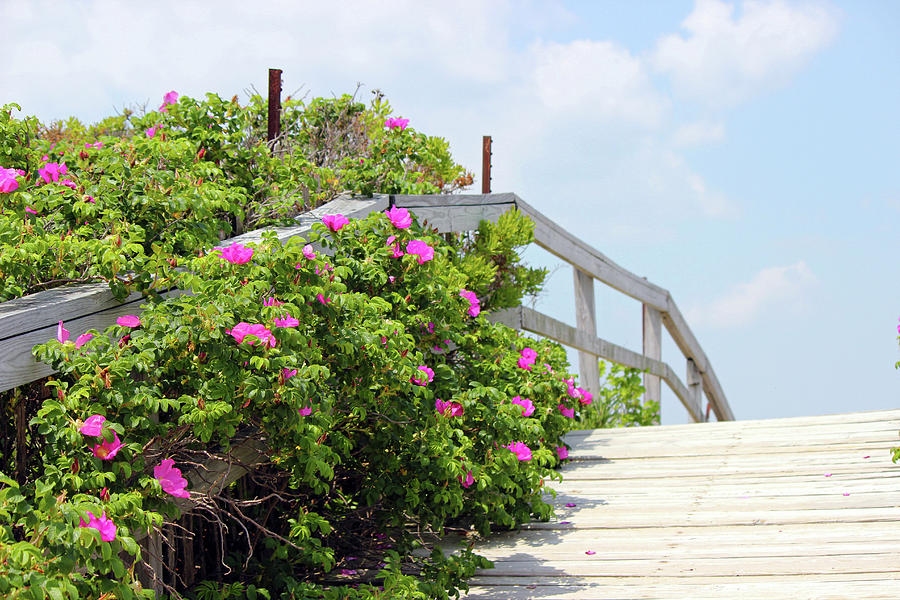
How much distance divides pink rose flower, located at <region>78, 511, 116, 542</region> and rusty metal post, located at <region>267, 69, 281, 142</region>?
2782mm

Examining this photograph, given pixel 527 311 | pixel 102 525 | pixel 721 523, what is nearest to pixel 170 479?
pixel 102 525

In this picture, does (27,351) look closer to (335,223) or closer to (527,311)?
(335,223)

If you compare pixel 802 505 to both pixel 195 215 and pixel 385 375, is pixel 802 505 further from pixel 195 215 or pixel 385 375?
pixel 195 215

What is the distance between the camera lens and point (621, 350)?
7.29 m

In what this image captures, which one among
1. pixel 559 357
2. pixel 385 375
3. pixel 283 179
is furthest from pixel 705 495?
pixel 283 179

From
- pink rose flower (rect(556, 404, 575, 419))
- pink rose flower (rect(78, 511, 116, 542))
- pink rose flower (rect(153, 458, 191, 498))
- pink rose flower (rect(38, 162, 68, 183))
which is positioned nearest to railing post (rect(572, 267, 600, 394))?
pink rose flower (rect(556, 404, 575, 419))

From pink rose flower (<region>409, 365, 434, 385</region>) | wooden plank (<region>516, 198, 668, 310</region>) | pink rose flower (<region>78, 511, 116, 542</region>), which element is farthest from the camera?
wooden plank (<region>516, 198, 668, 310</region>)

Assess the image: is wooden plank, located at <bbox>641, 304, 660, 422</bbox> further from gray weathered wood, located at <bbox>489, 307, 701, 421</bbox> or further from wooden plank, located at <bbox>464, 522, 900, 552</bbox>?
wooden plank, located at <bbox>464, 522, 900, 552</bbox>

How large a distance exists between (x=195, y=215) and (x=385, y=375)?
30.1 inches

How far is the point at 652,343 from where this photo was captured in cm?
788

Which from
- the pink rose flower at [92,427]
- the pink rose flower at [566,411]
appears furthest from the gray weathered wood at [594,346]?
the pink rose flower at [92,427]

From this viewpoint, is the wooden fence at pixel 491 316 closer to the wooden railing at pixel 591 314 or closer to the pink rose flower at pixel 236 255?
the wooden railing at pixel 591 314

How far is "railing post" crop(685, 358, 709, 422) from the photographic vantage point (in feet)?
29.4

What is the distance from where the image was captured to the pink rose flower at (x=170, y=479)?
2.19 m
